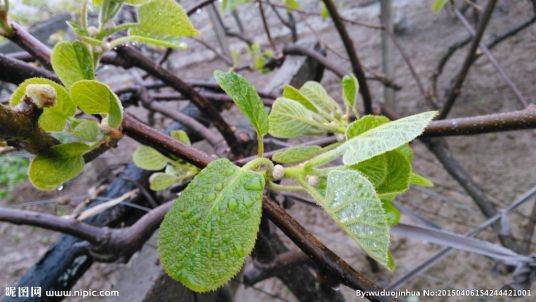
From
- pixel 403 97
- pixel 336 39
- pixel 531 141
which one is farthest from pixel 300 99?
pixel 336 39

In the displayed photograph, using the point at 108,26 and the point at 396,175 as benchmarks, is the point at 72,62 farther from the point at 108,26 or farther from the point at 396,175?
the point at 396,175

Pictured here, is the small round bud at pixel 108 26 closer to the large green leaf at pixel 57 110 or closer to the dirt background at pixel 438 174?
the large green leaf at pixel 57 110

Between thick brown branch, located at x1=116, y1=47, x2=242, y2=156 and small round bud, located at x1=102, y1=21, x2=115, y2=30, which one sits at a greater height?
small round bud, located at x1=102, y1=21, x2=115, y2=30

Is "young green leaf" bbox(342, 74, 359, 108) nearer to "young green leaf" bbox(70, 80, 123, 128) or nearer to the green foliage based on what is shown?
"young green leaf" bbox(70, 80, 123, 128)

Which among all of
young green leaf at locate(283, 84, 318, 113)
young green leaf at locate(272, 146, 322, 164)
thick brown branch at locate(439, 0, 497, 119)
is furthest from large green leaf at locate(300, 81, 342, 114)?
thick brown branch at locate(439, 0, 497, 119)

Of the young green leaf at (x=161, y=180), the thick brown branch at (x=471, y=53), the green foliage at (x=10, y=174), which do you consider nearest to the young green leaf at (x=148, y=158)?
the young green leaf at (x=161, y=180)

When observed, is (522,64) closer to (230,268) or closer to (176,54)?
(230,268)
